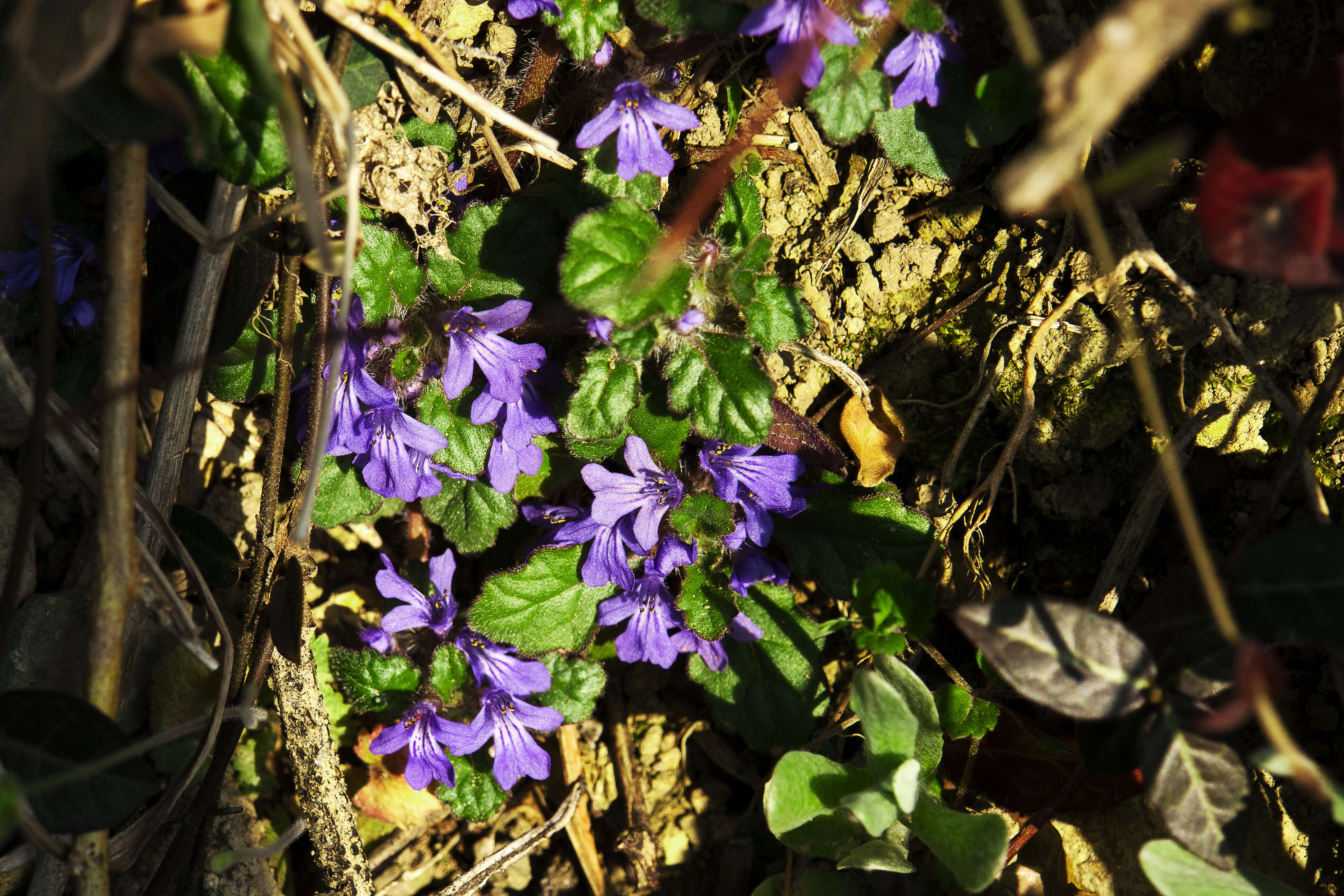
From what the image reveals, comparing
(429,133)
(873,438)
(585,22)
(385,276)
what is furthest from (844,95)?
(385,276)

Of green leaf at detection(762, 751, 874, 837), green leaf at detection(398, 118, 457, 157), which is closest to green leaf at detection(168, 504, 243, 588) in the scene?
green leaf at detection(398, 118, 457, 157)

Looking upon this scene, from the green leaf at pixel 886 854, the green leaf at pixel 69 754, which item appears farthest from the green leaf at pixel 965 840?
the green leaf at pixel 69 754

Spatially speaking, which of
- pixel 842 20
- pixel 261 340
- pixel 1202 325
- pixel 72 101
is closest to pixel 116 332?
pixel 72 101

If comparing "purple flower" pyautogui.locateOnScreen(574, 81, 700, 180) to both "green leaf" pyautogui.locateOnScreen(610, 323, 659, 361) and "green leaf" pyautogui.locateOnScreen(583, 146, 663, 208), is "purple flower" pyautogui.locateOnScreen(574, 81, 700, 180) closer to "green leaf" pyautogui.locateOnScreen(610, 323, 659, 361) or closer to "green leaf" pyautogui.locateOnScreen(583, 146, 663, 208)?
"green leaf" pyautogui.locateOnScreen(583, 146, 663, 208)

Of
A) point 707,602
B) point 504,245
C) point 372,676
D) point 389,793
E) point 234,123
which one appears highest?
point 234,123

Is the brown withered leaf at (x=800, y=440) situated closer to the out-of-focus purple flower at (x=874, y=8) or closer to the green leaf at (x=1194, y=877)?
the out-of-focus purple flower at (x=874, y=8)

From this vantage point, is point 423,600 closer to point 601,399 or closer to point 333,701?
point 333,701
